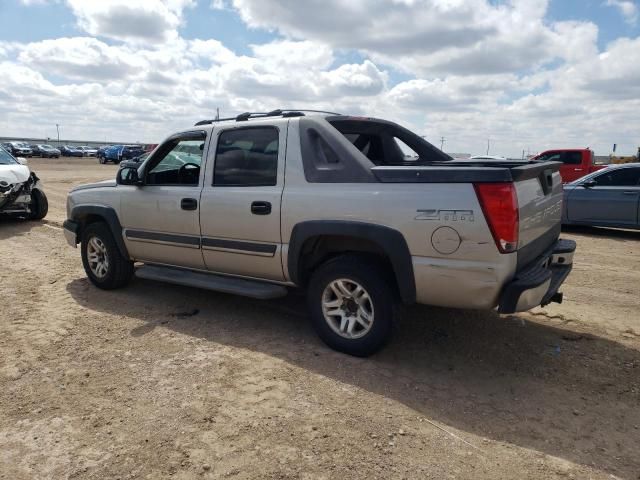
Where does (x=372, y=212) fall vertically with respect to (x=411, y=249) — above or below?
above

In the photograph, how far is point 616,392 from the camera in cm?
346

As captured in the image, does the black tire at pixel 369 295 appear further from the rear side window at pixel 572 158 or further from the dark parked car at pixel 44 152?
the dark parked car at pixel 44 152

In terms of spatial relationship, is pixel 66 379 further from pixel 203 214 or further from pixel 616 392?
pixel 616 392

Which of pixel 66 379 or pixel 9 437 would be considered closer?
pixel 9 437

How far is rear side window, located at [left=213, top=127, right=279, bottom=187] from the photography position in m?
4.29

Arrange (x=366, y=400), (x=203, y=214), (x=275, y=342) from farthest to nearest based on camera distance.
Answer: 1. (x=203, y=214)
2. (x=275, y=342)
3. (x=366, y=400)

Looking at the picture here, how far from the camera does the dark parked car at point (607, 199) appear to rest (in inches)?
379

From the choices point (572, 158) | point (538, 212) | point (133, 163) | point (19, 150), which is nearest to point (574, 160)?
point (572, 158)

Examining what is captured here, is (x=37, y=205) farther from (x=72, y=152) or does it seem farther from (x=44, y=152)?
(x=72, y=152)

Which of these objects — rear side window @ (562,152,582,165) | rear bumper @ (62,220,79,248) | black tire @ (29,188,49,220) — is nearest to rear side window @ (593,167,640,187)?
rear side window @ (562,152,582,165)

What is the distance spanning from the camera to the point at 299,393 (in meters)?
3.42

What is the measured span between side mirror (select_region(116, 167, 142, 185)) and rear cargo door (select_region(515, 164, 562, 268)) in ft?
12.1

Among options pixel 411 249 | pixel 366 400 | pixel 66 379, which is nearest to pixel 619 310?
pixel 411 249

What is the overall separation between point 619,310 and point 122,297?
17.3 feet
